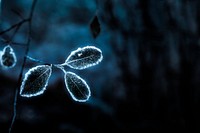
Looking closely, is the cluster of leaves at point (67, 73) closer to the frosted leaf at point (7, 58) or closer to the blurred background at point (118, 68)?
the frosted leaf at point (7, 58)

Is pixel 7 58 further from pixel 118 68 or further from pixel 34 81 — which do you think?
pixel 118 68

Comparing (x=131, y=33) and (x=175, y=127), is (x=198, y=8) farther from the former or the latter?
(x=175, y=127)

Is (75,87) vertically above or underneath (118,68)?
underneath

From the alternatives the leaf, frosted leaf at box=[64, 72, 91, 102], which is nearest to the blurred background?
the leaf

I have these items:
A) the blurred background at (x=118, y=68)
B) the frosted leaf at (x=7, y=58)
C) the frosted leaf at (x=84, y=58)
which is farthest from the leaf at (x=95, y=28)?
the blurred background at (x=118, y=68)

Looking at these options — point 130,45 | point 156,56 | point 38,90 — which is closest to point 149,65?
point 156,56

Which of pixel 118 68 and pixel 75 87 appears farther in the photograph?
pixel 118 68

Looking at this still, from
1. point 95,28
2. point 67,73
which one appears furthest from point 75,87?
point 95,28
